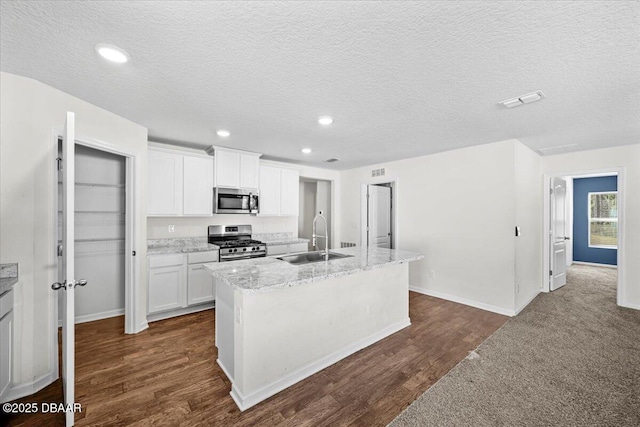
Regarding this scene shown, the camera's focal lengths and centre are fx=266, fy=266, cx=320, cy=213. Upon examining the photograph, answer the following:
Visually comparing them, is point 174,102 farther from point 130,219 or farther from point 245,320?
point 245,320

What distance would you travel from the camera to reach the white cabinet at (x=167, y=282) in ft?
11.2

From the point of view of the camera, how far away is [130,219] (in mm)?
3125

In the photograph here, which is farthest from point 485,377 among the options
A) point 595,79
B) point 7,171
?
point 7,171

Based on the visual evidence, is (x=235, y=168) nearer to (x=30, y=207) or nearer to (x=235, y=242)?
(x=235, y=242)

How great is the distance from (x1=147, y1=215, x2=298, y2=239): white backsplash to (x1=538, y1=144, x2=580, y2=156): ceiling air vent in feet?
14.8

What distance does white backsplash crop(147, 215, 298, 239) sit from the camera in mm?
4004

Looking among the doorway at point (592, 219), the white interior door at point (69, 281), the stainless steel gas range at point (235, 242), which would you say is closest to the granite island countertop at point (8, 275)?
the white interior door at point (69, 281)

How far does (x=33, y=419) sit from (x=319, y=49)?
3.17 metres

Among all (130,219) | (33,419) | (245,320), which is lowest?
(33,419)

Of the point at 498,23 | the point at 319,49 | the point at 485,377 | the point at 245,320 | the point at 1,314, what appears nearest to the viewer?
the point at 498,23

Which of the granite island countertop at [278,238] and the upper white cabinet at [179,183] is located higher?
the upper white cabinet at [179,183]

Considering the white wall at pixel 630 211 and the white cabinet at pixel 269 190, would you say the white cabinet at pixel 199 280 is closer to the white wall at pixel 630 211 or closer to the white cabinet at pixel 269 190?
the white cabinet at pixel 269 190

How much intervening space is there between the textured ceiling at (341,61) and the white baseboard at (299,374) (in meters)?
2.40

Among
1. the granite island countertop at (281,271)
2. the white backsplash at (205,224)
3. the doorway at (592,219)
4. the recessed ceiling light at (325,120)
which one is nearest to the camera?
the granite island countertop at (281,271)
